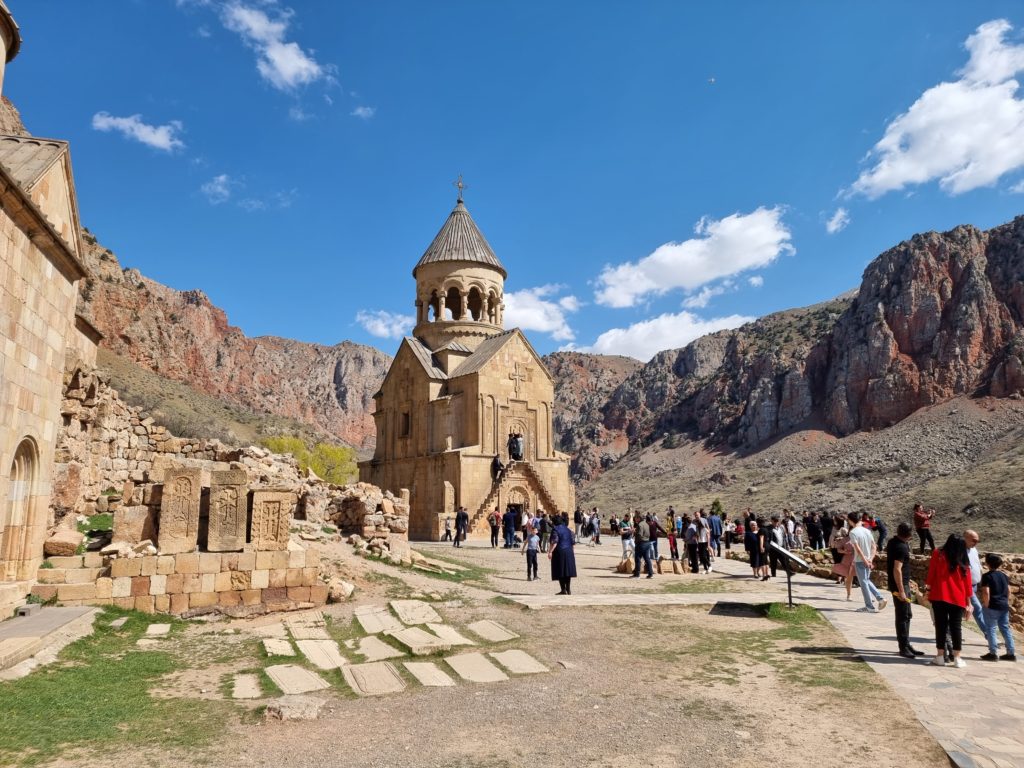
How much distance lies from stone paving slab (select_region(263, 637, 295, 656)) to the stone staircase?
616 inches

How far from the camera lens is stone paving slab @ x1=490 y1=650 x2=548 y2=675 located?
20.3ft

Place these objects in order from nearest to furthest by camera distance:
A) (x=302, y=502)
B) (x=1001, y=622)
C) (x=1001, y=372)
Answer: (x=1001, y=622)
(x=302, y=502)
(x=1001, y=372)

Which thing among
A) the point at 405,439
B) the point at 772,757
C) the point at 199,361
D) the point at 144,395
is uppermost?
the point at 199,361

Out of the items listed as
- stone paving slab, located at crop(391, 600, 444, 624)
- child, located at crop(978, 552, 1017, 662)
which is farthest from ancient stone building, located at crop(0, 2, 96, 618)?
child, located at crop(978, 552, 1017, 662)

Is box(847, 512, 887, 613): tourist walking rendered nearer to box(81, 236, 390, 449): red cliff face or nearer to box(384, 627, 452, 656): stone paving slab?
box(384, 627, 452, 656): stone paving slab

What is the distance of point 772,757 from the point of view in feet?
13.7

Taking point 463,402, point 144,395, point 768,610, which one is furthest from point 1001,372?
point 144,395

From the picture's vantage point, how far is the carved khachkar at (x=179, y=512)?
28.3 ft

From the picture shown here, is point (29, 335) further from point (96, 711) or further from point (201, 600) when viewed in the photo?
point (96, 711)

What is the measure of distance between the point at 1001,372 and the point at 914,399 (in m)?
6.53

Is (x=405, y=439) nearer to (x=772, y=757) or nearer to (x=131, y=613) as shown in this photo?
(x=131, y=613)

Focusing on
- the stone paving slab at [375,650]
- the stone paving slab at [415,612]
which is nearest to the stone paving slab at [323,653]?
the stone paving slab at [375,650]

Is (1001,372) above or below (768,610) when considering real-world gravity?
above

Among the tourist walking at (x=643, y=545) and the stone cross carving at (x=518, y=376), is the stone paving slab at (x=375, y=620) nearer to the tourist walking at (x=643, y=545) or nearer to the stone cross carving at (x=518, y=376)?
the tourist walking at (x=643, y=545)
